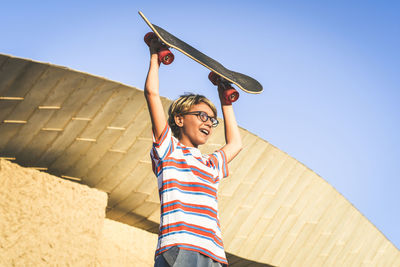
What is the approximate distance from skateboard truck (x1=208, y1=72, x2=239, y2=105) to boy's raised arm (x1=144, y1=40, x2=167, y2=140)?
1.37 feet

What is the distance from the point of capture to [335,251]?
796cm

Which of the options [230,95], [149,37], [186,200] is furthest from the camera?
[230,95]

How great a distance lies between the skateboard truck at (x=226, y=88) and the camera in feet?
6.97

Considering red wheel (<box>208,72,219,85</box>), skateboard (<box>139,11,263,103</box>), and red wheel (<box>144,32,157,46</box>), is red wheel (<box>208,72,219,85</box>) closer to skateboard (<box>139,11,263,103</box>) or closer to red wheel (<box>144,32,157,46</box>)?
skateboard (<box>139,11,263,103</box>)

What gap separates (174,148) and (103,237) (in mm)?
4460

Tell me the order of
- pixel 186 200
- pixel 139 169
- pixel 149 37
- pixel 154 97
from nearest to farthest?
1. pixel 186 200
2. pixel 154 97
3. pixel 149 37
4. pixel 139 169

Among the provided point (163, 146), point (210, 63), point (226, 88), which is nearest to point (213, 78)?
point (226, 88)

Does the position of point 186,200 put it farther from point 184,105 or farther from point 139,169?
point 139,169

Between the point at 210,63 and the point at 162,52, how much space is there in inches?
10.7

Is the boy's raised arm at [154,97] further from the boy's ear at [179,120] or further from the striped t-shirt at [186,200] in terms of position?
the boy's ear at [179,120]

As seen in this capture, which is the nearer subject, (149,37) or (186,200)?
(186,200)

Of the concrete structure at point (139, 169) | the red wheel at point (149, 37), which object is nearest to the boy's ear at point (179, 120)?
the red wheel at point (149, 37)

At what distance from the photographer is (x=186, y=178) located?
5.56ft

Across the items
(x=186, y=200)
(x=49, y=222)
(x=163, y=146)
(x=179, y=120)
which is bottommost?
(x=49, y=222)
